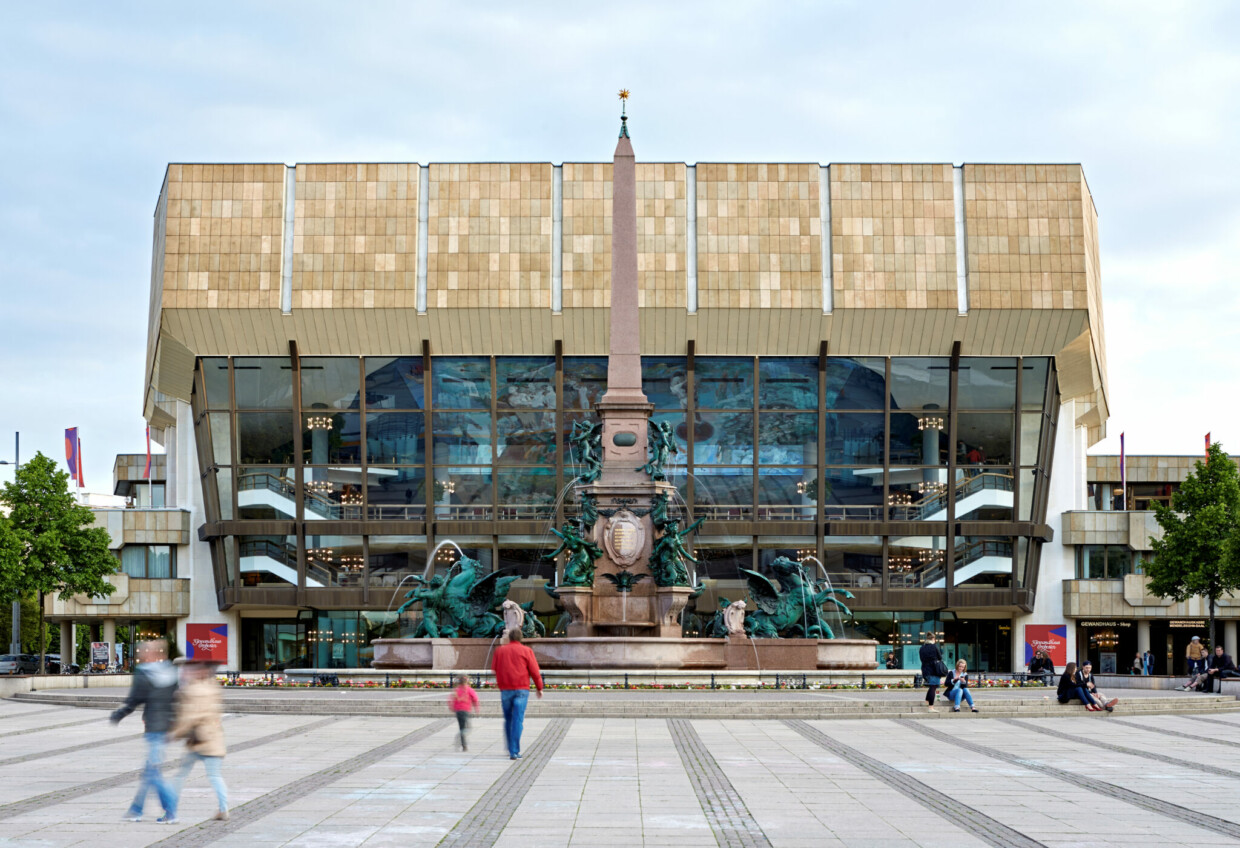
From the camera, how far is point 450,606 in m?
43.5

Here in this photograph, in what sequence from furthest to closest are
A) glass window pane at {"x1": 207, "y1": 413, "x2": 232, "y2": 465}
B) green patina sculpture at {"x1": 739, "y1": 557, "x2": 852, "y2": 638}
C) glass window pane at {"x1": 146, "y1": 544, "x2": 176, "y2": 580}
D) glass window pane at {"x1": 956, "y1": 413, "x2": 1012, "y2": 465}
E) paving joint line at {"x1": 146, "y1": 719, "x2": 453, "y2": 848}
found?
glass window pane at {"x1": 146, "y1": 544, "x2": 176, "y2": 580}, glass window pane at {"x1": 207, "y1": 413, "x2": 232, "y2": 465}, glass window pane at {"x1": 956, "y1": 413, "x2": 1012, "y2": 465}, green patina sculpture at {"x1": 739, "y1": 557, "x2": 852, "y2": 638}, paving joint line at {"x1": 146, "y1": 719, "x2": 453, "y2": 848}

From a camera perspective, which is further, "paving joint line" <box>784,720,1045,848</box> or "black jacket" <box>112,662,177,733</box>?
"black jacket" <box>112,662,177,733</box>

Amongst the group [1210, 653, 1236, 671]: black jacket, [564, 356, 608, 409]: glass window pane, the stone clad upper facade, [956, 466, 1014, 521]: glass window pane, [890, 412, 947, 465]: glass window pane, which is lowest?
[1210, 653, 1236, 671]: black jacket

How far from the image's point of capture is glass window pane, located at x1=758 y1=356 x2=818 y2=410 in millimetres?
68062

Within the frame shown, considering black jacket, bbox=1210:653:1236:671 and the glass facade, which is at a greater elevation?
the glass facade

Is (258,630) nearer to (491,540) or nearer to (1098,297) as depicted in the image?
(491,540)

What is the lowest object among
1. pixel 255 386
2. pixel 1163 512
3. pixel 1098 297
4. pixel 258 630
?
pixel 258 630

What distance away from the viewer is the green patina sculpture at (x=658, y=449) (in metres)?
41.0

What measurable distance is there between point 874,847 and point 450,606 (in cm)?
3232

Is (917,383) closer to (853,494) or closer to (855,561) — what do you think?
(853,494)

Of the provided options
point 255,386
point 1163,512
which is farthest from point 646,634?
point 255,386

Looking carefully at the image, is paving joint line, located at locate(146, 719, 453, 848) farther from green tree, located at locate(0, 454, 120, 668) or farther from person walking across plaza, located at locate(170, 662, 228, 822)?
green tree, located at locate(0, 454, 120, 668)

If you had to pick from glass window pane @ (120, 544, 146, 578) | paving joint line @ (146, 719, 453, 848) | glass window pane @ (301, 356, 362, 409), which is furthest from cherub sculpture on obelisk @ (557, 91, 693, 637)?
glass window pane @ (120, 544, 146, 578)

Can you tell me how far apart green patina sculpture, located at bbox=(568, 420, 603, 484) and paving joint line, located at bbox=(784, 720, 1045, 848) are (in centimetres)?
1973
